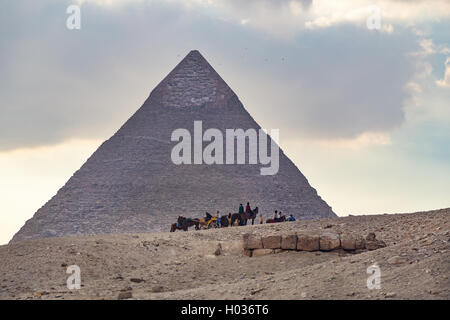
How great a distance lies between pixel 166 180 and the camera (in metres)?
92.8

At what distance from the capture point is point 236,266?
17.9 meters

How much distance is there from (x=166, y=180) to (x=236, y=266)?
75.1 m

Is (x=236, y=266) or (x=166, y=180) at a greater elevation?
(x=166, y=180)

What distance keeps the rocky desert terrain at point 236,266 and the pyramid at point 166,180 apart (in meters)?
56.0

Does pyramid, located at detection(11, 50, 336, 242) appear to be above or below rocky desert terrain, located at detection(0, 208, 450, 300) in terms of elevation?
above

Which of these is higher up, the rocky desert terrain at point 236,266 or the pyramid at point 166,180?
the pyramid at point 166,180

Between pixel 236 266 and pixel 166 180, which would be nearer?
pixel 236 266

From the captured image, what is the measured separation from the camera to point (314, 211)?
8775 centimetres

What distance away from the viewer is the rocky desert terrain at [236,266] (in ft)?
43.8

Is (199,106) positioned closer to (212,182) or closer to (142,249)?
(212,182)

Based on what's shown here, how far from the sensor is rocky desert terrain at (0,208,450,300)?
13352 mm

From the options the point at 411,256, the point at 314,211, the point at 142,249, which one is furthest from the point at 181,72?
the point at 411,256

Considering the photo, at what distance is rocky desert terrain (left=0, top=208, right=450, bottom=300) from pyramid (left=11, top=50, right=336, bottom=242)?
56.0 meters
